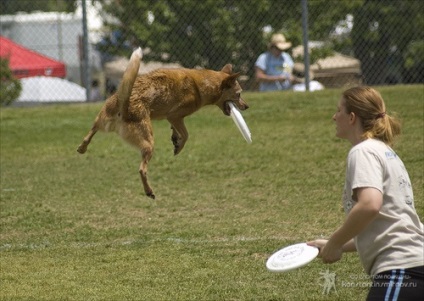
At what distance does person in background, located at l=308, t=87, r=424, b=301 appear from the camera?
3.73 metres

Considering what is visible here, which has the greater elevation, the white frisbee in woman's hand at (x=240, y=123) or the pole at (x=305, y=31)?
the white frisbee in woman's hand at (x=240, y=123)

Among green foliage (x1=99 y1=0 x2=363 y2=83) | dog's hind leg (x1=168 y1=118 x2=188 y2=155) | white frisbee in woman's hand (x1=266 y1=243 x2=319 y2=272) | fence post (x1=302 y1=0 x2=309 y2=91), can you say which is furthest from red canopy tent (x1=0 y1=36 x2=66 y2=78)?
white frisbee in woman's hand (x1=266 y1=243 x2=319 y2=272)

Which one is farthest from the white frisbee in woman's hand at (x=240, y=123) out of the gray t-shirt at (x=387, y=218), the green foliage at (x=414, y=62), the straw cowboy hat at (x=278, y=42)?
the green foliage at (x=414, y=62)

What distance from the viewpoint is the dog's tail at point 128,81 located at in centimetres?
675

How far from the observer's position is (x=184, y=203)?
30.8 ft

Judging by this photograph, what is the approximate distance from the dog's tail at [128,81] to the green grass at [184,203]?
1198 mm

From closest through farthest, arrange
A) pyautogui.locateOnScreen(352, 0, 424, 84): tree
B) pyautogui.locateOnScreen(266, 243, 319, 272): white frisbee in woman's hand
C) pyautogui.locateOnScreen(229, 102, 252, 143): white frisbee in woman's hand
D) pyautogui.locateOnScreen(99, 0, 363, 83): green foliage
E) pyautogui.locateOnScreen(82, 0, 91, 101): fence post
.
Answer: pyautogui.locateOnScreen(266, 243, 319, 272): white frisbee in woman's hand → pyautogui.locateOnScreen(229, 102, 252, 143): white frisbee in woman's hand → pyautogui.locateOnScreen(82, 0, 91, 101): fence post → pyautogui.locateOnScreen(99, 0, 363, 83): green foliage → pyautogui.locateOnScreen(352, 0, 424, 84): tree

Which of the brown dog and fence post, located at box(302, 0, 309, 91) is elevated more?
the brown dog

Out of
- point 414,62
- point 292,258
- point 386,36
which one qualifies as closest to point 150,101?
point 292,258

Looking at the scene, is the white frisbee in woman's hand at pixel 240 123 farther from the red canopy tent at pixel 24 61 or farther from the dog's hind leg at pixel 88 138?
the red canopy tent at pixel 24 61

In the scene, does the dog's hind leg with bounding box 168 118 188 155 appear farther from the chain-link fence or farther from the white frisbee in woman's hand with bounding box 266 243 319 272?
the chain-link fence

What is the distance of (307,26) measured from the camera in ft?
45.7

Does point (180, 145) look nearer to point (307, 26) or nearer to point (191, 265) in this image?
point (191, 265)

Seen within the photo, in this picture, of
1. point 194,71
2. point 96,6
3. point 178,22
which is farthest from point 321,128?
point 96,6
